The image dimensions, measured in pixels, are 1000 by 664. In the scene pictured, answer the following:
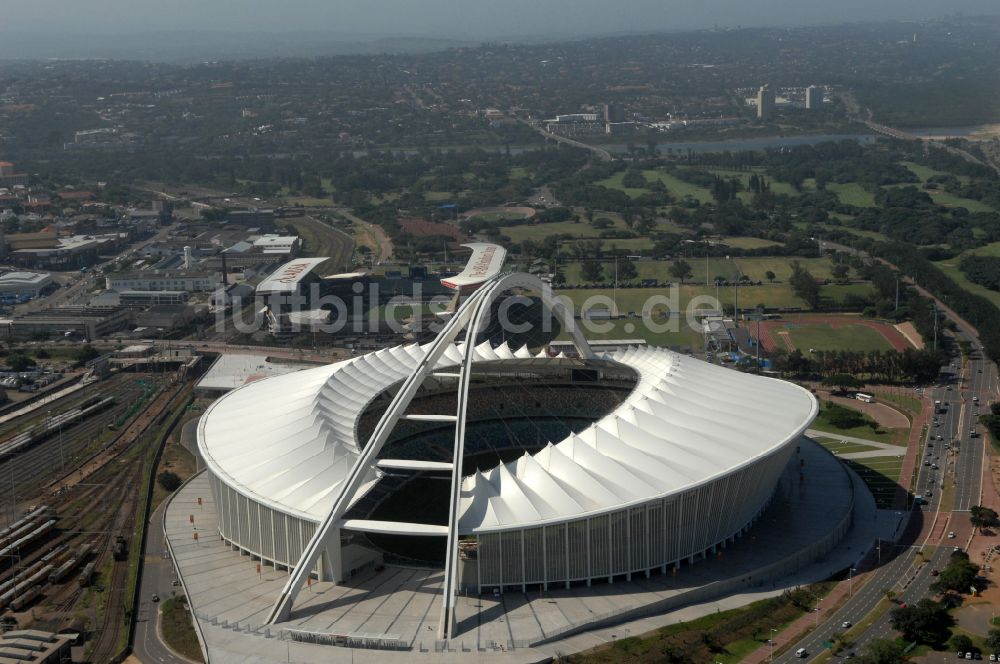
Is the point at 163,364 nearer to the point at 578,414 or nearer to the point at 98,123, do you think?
the point at 578,414

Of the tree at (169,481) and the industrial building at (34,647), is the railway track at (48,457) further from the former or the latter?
the industrial building at (34,647)

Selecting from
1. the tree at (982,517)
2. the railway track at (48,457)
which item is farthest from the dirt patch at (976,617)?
the railway track at (48,457)

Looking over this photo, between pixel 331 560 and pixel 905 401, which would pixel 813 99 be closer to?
pixel 905 401

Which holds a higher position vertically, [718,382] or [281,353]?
[718,382]

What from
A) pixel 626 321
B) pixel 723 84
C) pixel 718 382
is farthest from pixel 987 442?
pixel 723 84

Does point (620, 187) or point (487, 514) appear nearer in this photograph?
point (487, 514)

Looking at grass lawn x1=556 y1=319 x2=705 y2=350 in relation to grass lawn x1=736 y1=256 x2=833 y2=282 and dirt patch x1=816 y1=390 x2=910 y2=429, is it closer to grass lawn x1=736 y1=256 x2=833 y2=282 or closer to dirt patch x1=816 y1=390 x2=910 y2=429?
dirt patch x1=816 y1=390 x2=910 y2=429
